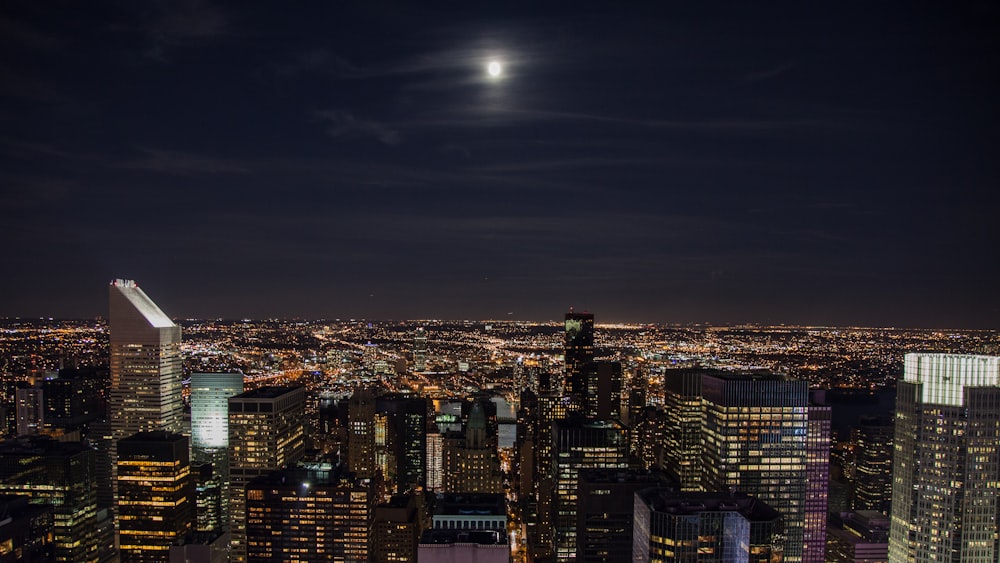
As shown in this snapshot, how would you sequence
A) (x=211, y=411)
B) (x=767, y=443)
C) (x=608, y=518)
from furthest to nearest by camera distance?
(x=211, y=411), (x=767, y=443), (x=608, y=518)

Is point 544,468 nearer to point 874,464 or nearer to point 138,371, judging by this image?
point 874,464

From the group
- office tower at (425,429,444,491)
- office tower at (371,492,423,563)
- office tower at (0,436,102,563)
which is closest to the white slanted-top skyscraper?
office tower at (0,436,102,563)

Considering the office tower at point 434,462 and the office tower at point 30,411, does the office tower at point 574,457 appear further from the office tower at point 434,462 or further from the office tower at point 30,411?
the office tower at point 30,411

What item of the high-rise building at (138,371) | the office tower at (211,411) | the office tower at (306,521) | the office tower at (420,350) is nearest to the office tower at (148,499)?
the office tower at (306,521)

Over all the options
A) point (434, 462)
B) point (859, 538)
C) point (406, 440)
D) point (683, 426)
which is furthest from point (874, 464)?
point (406, 440)

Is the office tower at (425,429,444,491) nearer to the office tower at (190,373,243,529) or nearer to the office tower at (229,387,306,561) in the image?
the office tower at (190,373,243,529)

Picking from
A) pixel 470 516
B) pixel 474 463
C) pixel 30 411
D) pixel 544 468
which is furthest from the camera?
pixel 30 411

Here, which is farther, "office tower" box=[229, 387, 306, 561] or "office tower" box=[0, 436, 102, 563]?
Result: "office tower" box=[229, 387, 306, 561]

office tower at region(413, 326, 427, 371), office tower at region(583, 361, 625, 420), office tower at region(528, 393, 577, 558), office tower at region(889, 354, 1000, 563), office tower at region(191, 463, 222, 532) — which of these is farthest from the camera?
office tower at region(413, 326, 427, 371)
